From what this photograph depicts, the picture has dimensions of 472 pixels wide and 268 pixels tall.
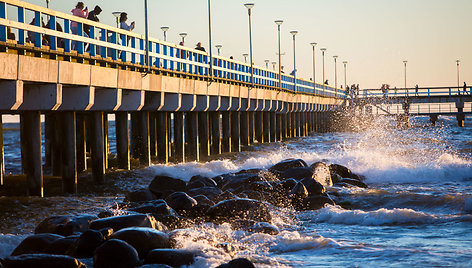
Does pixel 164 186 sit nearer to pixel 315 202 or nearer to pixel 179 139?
pixel 315 202

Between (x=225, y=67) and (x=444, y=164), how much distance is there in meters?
11.8

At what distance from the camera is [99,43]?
17.8 meters

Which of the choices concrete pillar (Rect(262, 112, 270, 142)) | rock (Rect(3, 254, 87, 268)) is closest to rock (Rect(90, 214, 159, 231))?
rock (Rect(3, 254, 87, 268))

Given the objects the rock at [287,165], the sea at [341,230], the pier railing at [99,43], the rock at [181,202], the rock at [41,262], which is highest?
the pier railing at [99,43]

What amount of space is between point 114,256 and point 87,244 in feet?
2.38

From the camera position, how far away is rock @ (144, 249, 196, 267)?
9.34 meters

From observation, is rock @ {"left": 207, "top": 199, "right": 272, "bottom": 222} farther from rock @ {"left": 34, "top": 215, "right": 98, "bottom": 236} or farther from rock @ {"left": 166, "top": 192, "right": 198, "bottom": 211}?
rock @ {"left": 34, "top": 215, "right": 98, "bottom": 236}

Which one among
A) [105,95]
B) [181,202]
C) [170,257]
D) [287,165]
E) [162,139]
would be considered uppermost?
[105,95]

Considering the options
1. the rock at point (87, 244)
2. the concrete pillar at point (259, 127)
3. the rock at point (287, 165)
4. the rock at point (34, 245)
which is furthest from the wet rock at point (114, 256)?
the concrete pillar at point (259, 127)

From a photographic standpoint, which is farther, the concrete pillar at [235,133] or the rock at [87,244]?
the concrete pillar at [235,133]

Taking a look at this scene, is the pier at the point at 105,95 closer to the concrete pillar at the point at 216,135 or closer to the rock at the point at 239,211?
the concrete pillar at the point at 216,135

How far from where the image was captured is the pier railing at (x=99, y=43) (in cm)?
1412

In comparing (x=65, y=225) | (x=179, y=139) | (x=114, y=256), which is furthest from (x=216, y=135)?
(x=114, y=256)

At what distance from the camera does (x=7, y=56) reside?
13695 mm
